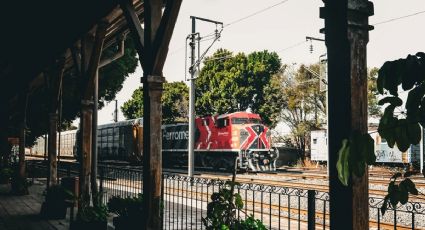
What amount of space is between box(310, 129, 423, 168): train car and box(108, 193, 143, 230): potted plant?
1695cm

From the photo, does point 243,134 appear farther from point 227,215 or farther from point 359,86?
point 359,86

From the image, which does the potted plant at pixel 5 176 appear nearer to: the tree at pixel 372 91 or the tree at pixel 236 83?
the tree at pixel 372 91

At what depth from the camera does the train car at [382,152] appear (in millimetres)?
23348

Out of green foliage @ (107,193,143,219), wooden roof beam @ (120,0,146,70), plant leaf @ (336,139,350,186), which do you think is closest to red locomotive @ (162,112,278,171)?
green foliage @ (107,193,143,219)

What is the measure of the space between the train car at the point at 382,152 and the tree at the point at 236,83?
10.8 m

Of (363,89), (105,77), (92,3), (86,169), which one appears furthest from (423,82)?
(105,77)

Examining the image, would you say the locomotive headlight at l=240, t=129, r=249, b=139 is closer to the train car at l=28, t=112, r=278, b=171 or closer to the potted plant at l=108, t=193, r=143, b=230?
the train car at l=28, t=112, r=278, b=171

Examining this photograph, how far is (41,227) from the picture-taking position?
711cm

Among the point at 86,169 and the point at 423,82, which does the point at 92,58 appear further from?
the point at 423,82

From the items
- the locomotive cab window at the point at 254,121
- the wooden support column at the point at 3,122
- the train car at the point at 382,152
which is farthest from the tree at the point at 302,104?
the wooden support column at the point at 3,122

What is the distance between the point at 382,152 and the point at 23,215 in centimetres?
2264

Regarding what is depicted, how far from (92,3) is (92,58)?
1138mm

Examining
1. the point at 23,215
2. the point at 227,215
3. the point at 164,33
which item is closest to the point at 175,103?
the point at 23,215

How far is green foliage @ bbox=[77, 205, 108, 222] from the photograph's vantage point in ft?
19.1
